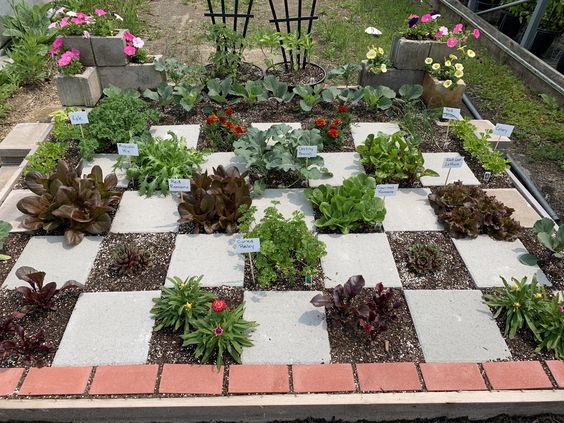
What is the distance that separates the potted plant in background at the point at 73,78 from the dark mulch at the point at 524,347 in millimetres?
4319

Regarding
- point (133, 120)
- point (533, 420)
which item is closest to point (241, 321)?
point (533, 420)

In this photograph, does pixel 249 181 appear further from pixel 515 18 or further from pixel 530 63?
pixel 515 18

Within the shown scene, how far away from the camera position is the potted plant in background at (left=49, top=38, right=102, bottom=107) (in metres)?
4.50

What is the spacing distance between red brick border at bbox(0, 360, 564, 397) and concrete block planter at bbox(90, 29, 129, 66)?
342cm

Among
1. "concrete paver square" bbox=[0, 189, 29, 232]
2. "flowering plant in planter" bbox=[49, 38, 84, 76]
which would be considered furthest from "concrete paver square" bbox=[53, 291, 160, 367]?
"flowering plant in planter" bbox=[49, 38, 84, 76]

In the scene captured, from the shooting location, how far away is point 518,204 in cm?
357

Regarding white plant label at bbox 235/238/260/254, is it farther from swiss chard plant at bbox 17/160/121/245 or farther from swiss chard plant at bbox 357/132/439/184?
swiss chard plant at bbox 357/132/439/184

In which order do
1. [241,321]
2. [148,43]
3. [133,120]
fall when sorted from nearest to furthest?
[241,321]
[133,120]
[148,43]

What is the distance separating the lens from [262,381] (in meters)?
2.36

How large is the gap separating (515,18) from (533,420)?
700cm

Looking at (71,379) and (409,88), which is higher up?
(409,88)

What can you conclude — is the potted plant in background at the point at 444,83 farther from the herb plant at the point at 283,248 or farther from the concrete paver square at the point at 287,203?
the herb plant at the point at 283,248

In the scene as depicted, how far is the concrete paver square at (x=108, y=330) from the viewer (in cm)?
247

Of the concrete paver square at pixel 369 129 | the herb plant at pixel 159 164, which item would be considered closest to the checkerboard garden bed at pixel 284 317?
the herb plant at pixel 159 164
